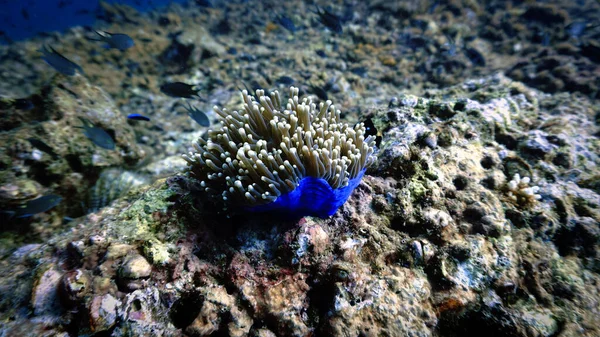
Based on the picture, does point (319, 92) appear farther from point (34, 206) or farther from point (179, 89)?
point (34, 206)

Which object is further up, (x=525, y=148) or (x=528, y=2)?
(x=528, y=2)

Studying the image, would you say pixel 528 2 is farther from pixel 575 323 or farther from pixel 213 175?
pixel 213 175

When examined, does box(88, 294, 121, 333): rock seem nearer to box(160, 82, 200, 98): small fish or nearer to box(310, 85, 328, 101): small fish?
box(160, 82, 200, 98): small fish

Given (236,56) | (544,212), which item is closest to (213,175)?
(544,212)

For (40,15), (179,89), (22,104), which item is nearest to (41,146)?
(22,104)

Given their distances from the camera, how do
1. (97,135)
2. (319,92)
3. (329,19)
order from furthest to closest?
1. (329,19)
2. (319,92)
3. (97,135)

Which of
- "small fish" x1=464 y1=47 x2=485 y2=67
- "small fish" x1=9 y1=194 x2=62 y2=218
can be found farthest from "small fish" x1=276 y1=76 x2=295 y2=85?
"small fish" x1=464 y1=47 x2=485 y2=67

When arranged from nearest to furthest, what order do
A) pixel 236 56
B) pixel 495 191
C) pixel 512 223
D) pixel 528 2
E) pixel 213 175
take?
1. pixel 213 175
2. pixel 512 223
3. pixel 495 191
4. pixel 236 56
5. pixel 528 2
